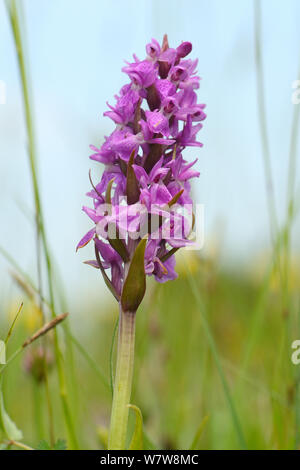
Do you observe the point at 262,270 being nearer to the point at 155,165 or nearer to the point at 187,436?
the point at 187,436

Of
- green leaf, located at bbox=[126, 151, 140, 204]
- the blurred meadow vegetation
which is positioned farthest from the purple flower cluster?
the blurred meadow vegetation

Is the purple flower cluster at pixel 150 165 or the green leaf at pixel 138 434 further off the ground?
the purple flower cluster at pixel 150 165

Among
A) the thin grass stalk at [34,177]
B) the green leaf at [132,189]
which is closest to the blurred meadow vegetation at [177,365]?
the thin grass stalk at [34,177]

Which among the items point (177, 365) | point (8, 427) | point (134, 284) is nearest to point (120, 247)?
point (134, 284)

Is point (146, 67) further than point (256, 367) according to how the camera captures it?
No

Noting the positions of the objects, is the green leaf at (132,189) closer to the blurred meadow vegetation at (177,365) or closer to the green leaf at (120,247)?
the green leaf at (120,247)

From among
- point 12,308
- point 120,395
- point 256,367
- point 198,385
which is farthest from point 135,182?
point 256,367
